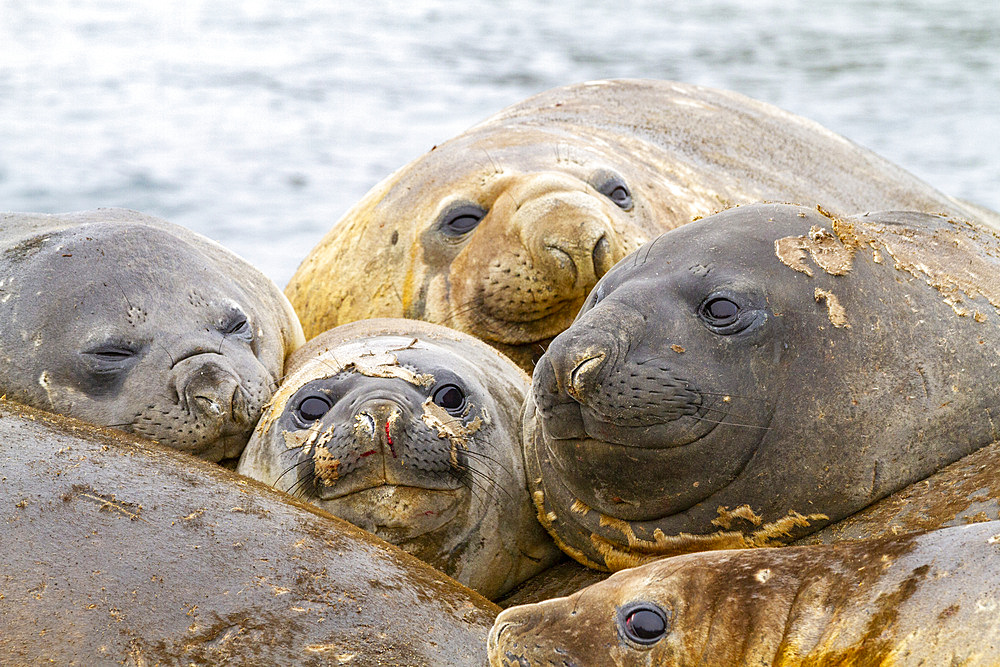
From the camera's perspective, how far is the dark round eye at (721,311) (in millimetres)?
2988

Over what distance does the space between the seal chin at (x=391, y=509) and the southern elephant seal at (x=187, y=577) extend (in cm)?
30

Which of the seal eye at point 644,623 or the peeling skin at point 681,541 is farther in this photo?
the peeling skin at point 681,541

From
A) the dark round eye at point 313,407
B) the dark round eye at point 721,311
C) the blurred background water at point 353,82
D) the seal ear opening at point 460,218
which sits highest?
the dark round eye at point 721,311

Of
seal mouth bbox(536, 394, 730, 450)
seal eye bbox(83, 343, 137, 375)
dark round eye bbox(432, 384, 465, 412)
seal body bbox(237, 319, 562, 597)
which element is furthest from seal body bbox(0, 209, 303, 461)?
seal mouth bbox(536, 394, 730, 450)

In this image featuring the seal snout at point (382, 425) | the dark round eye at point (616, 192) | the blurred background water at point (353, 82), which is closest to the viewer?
the seal snout at point (382, 425)

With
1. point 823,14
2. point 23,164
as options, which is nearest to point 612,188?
point 23,164

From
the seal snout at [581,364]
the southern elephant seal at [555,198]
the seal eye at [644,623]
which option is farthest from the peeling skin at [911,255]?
the southern elephant seal at [555,198]

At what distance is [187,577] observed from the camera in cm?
257

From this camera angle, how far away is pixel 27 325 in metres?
3.61

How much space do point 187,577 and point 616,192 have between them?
8.84 feet

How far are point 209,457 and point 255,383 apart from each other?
256 mm

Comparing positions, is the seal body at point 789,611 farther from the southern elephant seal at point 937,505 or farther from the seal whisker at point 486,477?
the seal whisker at point 486,477

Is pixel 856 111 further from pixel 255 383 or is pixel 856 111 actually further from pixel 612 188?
pixel 255 383

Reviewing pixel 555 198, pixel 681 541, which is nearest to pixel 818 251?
pixel 681 541
